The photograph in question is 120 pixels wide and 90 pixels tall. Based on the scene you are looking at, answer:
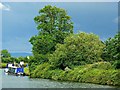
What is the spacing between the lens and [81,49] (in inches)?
906

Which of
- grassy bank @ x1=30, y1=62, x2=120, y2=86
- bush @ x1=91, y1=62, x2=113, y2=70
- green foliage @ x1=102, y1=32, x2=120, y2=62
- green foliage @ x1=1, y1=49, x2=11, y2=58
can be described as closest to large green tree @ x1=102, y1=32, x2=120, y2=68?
green foliage @ x1=102, y1=32, x2=120, y2=62

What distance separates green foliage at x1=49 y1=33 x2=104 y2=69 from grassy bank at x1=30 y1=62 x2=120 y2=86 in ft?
3.37

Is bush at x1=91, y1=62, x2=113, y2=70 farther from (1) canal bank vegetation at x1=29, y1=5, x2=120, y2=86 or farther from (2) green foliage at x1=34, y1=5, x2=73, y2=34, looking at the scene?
(2) green foliage at x1=34, y1=5, x2=73, y2=34

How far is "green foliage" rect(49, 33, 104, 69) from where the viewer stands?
2280 centimetres

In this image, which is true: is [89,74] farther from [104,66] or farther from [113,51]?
[113,51]

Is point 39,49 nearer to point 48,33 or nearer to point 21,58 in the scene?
point 48,33

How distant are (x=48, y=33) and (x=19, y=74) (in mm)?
4028

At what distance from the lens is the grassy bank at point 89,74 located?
714 inches

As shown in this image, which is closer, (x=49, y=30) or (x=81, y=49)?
(x=81, y=49)

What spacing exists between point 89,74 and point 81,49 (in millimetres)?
3494

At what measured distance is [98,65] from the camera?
2039cm

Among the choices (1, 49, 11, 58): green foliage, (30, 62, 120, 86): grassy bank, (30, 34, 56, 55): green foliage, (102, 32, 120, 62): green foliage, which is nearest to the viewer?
(30, 62, 120, 86): grassy bank

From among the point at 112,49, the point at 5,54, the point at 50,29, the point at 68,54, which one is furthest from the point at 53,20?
the point at 5,54

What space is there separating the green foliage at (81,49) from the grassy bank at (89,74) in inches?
40.5
